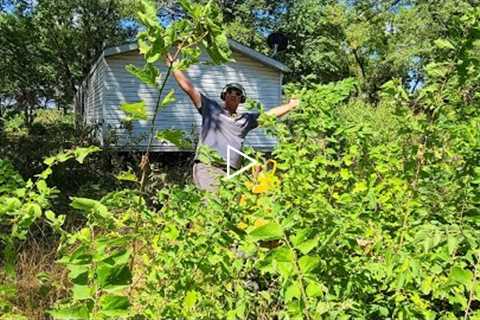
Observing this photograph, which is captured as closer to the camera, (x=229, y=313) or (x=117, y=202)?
(x=117, y=202)

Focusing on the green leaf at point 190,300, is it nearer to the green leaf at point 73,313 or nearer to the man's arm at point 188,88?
the green leaf at point 73,313

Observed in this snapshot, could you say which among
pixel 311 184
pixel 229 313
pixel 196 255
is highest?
pixel 311 184

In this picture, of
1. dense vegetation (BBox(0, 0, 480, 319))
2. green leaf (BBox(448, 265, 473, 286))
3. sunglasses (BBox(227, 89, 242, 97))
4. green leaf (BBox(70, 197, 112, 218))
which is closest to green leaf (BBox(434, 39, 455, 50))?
dense vegetation (BBox(0, 0, 480, 319))

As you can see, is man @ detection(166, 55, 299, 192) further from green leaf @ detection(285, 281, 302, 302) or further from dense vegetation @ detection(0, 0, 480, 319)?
green leaf @ detection(285, 281, 302, 302)

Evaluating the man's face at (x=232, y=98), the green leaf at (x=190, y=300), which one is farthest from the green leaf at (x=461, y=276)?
the man's face at (x=232, y=98)

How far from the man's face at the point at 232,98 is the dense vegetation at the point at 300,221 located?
1.75 meters

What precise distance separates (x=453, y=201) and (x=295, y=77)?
1021 inches

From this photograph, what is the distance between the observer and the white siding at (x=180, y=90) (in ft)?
49.4

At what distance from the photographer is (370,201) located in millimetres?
1986

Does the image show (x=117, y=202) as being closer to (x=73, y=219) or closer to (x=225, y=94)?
(x=225, y=94)

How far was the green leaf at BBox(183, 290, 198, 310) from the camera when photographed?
160cm

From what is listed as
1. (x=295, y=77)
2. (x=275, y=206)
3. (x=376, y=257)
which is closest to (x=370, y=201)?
(x=376, y=257)

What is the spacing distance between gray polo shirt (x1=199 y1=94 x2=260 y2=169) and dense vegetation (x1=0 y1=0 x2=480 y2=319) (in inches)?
62.3

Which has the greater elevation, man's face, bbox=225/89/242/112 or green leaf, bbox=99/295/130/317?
man's face, bbox=225/89/242/112
